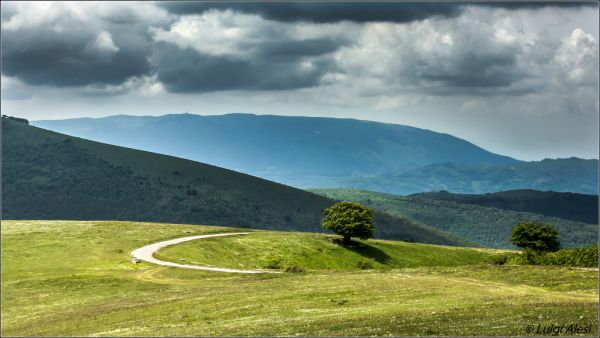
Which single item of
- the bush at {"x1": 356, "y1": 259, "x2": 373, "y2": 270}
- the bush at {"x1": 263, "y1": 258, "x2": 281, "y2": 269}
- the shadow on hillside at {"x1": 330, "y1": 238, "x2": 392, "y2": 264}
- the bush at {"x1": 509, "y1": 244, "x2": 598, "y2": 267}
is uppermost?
the bush at {"x1": 509, "y1": 244, "x2": 598, "y2": 267}

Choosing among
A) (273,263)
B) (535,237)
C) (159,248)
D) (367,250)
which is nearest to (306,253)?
(273,263)

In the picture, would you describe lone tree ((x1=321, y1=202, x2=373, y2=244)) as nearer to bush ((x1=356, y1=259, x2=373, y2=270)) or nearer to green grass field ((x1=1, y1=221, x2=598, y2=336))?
bush ((x1=356, y1=259, x2=373, y2=270))

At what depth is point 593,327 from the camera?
142 feet

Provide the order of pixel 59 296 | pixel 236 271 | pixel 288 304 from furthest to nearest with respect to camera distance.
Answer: pixel 236 271, pixel 59 296, pixel 288 304

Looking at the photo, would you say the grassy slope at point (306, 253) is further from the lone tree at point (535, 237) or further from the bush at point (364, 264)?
the lone tree at point (535, 237)

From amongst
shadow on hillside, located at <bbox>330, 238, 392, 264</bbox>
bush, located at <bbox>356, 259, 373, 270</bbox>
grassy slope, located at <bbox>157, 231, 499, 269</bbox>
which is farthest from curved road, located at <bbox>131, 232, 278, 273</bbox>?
shadow on hillside, located at <bbox>330, 238, 392, 264</bbox>

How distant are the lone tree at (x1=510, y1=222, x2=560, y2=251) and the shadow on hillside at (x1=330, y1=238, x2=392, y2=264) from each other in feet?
101

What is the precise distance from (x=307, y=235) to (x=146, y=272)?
6751cm

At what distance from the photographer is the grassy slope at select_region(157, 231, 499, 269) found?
114 metres

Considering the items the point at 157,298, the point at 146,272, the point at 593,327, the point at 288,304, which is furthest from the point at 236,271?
the point at 593,327

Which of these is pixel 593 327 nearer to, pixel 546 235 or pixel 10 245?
pixel 10 245

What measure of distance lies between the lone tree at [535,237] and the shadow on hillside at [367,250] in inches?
1210

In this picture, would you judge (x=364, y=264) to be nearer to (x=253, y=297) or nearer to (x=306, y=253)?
(x=306, y=253)

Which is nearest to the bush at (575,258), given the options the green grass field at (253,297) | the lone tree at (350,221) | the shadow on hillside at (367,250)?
the green grass field at (253,297)
